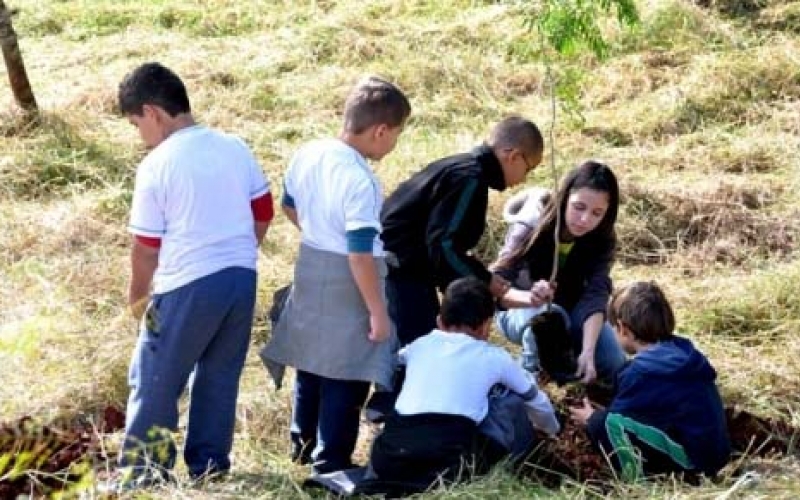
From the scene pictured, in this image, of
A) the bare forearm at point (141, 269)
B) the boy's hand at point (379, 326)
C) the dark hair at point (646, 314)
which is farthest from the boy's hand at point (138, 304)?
the dark hair at point (646, 314)

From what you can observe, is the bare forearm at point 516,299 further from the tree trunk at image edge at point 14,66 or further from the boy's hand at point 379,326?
the tree trunk at image edge at point 14,66

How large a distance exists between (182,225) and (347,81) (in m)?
4.86

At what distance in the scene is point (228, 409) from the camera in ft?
13.0

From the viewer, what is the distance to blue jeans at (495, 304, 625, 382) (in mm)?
4809

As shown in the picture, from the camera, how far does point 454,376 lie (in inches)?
152

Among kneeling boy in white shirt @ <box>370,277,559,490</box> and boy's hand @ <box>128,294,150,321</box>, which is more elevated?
boy's hand @ <box>128,294,150,321</box>

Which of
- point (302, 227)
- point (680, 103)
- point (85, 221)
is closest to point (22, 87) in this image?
point (85, 221)

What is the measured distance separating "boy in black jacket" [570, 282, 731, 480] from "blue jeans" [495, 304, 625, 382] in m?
0.78

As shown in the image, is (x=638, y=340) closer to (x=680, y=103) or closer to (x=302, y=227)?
(x=302, y=227)

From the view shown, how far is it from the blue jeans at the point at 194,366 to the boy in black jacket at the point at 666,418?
1134 millimetres

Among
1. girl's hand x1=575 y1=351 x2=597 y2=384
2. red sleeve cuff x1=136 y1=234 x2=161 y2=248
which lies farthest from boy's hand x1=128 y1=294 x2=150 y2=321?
girl's hand x1=575 y1=351 x2=597 y2=384

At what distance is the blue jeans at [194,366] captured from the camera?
376 centimetres

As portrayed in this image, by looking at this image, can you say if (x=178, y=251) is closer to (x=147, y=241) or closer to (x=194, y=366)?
(x=147, y=241)

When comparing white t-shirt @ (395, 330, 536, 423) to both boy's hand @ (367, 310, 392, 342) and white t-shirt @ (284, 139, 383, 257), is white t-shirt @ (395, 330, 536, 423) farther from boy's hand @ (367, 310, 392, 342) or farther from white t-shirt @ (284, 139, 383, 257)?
white t-shirt @ (284, 139, 383, 257)
